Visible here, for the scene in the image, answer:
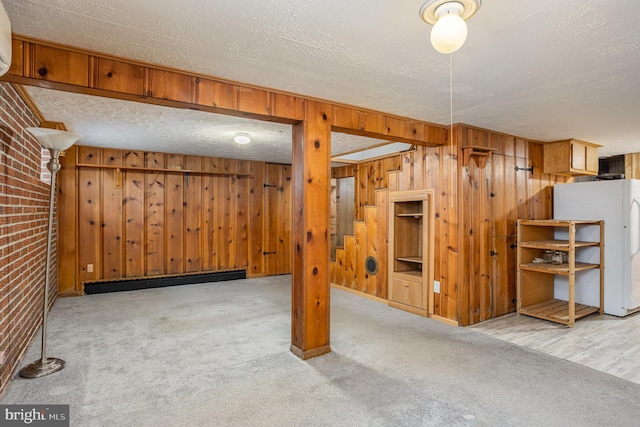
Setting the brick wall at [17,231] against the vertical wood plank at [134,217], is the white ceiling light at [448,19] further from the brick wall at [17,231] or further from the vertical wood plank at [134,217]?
the vertical wood plank at [134,217]

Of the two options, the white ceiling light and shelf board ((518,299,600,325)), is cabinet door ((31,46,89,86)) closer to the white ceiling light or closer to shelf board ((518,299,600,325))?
the white ceiling light

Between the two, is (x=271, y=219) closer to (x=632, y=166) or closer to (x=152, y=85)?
(x=152, y=85)

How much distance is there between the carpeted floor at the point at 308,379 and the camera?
2025 millimetres

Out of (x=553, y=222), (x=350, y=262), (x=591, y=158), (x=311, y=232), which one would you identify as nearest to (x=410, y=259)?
(x=350, y=262)

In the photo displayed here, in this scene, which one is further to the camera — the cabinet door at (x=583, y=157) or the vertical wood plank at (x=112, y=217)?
the vertical wood plank at (x=112, y=217)

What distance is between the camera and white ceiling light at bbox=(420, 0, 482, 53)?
57.2 inches

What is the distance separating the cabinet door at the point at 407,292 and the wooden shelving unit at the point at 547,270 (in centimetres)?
114

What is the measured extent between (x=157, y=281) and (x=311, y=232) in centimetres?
389

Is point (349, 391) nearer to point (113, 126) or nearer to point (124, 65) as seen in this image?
point (124, 65)

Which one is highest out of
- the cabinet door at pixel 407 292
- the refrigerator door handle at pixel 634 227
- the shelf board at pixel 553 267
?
the refrigerator door handle at pixel 634 227

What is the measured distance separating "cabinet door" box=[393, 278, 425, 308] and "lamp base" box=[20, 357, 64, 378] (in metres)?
3.45

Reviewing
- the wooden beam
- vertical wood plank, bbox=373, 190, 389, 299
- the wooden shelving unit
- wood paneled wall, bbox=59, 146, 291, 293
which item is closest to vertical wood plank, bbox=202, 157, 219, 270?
wood paneled wall, bbox=59, 146, 291, 293

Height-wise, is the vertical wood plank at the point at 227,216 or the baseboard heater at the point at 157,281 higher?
the vertical wood plank at the point at 227,216

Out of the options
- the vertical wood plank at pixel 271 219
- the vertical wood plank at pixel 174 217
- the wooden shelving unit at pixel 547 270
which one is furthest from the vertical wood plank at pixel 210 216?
the wooden shelving unit at pixel 547 270
